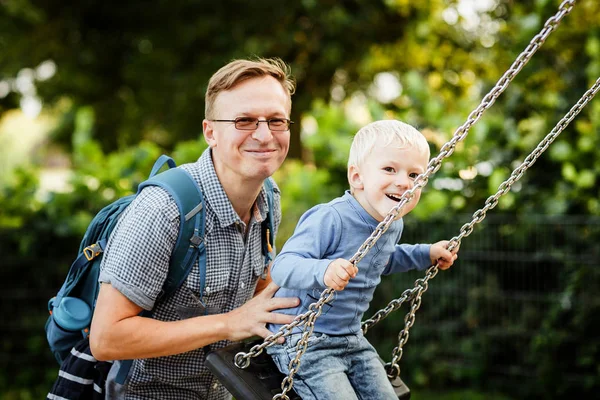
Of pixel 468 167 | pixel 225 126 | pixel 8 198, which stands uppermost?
pixel 468 167

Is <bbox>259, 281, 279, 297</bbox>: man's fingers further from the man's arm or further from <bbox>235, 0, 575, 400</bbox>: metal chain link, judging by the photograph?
<bbox>235, 0, 575, 400</bbox>: metal chain link

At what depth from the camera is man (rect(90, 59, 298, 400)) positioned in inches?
95.8

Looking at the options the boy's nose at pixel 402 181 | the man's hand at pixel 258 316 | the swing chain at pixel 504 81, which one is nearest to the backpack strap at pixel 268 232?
the man's hand at pixel 258 316

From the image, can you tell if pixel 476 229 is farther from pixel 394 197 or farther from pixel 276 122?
pixel 394 197

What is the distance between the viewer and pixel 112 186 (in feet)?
19.7

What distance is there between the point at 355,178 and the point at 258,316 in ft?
1.85

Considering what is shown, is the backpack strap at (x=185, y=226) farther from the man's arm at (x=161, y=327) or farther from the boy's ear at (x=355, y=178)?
the boy's ear at (x=355, y=178)

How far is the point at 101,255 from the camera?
8.89 ft

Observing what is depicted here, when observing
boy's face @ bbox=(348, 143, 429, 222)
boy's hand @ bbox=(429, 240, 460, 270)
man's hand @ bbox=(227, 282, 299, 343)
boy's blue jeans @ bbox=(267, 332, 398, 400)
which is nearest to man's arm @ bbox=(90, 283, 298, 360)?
man's hand @ bbox=(227, 282, 299, 343)

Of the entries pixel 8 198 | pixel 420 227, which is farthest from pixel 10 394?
pixel 420 227

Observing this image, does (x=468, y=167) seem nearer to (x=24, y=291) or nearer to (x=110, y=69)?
(x=24, y=291)

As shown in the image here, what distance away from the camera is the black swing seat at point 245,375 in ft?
7.71

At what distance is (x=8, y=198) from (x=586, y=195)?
4.70 meters

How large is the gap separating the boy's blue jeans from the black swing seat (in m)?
0.05
